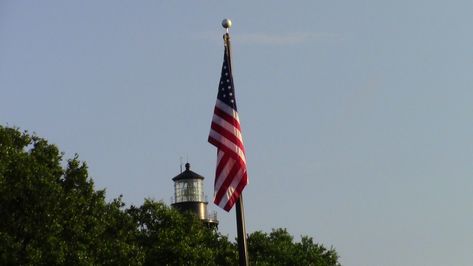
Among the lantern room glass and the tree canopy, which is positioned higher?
the lantern room glass

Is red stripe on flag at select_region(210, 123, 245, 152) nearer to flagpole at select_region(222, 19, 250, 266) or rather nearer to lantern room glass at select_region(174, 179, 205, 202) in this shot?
flagpole at select_region(222, 19, 250, 266)

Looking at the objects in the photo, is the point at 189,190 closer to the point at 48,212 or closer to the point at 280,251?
the point at 280,251

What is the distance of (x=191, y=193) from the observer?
90000 mm

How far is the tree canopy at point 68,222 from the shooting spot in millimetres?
49219

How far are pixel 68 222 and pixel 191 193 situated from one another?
38.6m

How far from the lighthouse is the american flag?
63.2 metres

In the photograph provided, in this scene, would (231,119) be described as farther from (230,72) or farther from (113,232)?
(113,232)

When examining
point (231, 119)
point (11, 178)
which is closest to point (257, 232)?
point (11, 178)

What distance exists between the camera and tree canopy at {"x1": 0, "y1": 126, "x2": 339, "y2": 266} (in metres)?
49.2

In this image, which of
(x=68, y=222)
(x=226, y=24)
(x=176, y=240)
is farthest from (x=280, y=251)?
(x=226, y=24)

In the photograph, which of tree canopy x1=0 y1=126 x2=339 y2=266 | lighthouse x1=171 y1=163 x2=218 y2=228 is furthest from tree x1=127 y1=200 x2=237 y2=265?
lighthouse x1=171 y1=163 x2=218 y2=228

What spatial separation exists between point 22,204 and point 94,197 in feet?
18.0

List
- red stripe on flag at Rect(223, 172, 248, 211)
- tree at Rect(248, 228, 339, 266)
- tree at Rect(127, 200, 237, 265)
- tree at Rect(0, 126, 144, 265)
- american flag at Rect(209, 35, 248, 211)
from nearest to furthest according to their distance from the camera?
Answer: red stripe on flag at Rect(223, 172, 248, 211) → american flag at Rect(209, 35, 248, 211) → tree at Rect(0, 126, 144, 265) → tree at Rect(127, 200, 237, 265) → tree at Rect(248, 228, 339, 266)

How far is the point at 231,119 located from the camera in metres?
26.0
